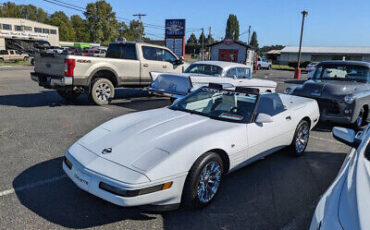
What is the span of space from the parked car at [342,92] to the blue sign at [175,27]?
504 inches

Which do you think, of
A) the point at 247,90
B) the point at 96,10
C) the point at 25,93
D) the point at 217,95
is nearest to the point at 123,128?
the point at 217,95

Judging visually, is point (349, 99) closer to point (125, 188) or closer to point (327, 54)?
point (125, 188)

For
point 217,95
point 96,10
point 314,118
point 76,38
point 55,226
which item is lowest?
point 55,226

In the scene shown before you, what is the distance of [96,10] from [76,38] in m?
23.2

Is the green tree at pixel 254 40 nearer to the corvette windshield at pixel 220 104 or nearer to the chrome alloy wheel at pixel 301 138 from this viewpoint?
the chrome alloy wheel at pixel 301 138

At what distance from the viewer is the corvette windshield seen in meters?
3.98

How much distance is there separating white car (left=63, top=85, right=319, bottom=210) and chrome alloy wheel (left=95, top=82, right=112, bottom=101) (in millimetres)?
4871

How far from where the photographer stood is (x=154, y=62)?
10.0 metres

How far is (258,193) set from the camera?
3664 millimetres

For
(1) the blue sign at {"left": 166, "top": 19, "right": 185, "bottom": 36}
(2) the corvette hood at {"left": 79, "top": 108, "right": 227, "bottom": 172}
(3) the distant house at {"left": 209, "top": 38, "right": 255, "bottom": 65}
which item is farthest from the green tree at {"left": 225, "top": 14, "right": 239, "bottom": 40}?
(2) the corvette hood at {"left": 79, "top": 108, "right": 227, "bottom": 172}

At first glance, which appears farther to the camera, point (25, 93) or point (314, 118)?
point (25, 93)

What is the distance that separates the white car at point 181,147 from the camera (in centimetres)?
269

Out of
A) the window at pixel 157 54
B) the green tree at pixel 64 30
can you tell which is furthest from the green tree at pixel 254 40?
the window at pixel 157 54

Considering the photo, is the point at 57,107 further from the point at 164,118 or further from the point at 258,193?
the point at 258,193
